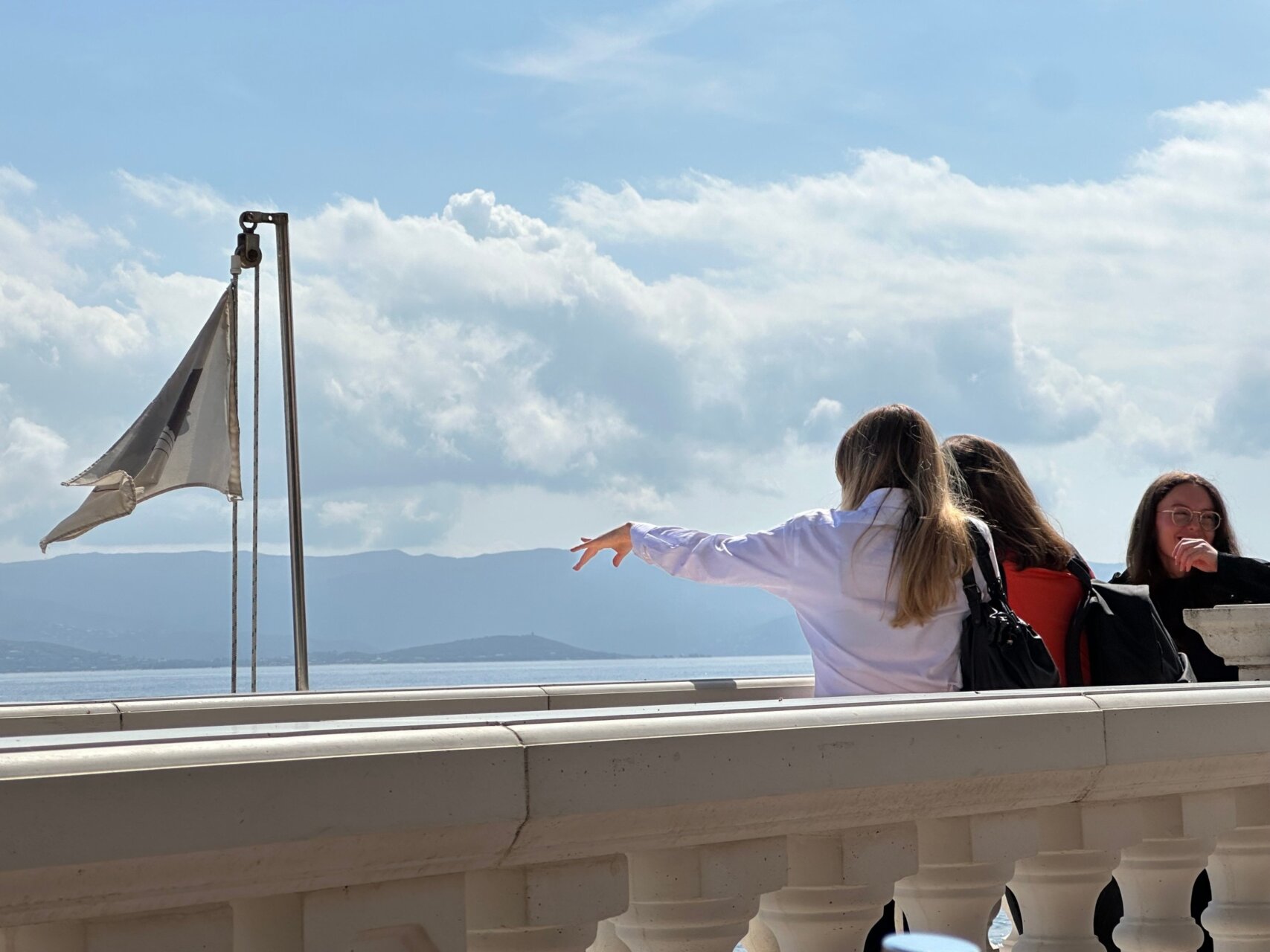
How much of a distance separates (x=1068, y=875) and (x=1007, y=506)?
181 centimetres

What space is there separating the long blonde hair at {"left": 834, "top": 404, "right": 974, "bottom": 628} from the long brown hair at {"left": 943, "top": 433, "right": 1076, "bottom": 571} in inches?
11.3

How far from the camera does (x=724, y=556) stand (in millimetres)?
3967

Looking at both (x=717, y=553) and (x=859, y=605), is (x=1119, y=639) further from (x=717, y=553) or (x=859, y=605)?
(x=717, y=553)

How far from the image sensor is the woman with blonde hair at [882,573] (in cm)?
364

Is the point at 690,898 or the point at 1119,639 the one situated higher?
Result: the point at 1119,639

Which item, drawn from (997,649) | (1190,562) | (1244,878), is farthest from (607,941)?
(1190,562)

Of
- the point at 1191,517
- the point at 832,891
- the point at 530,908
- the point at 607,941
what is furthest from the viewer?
the point at 1191,517

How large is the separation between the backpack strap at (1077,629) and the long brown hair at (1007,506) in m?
0.04

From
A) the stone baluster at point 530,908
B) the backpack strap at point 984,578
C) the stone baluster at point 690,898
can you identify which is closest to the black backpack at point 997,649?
the backpack strap at point 984,578

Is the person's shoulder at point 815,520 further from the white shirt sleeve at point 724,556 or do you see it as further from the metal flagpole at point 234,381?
the metal flagpole at point 234,381

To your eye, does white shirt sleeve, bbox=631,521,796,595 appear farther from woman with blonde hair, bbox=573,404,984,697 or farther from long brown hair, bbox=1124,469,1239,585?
long brown hair, bbox=1124,469,1239,585

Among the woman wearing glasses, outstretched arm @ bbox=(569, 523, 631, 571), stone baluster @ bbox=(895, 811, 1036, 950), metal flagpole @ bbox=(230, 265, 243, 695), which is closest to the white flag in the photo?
metal flagpole @ bbox=(230, 265, 243, 695)

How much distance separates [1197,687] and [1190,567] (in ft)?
6.58

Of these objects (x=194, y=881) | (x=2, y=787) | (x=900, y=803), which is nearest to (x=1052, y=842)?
(x=900, y=803)
